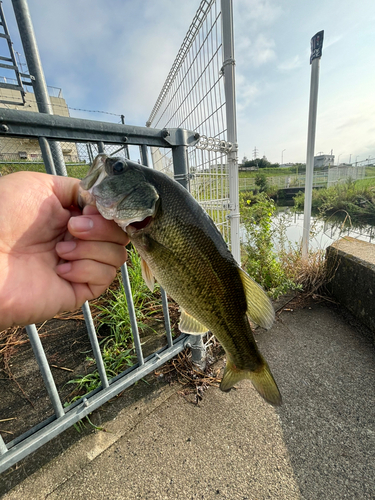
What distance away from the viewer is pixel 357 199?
13.6 meters

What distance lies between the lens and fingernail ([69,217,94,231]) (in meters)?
0.98

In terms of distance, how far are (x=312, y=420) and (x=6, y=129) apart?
9.96 feet

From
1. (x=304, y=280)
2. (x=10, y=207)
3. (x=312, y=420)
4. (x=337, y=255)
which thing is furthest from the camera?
(x=304, y=280)

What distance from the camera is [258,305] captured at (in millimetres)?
1251

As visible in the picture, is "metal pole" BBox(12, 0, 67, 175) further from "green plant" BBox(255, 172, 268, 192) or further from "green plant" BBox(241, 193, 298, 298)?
"green plant" BBox(255, 172, 268, 192)

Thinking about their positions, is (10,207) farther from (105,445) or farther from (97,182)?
(105,445)

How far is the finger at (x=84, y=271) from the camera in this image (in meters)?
1.09

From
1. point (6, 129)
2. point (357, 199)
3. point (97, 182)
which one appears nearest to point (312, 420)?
point (97, 182)

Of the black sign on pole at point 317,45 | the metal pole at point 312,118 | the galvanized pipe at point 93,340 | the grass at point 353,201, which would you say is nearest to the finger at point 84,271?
the galvanized pipe at point 93,340

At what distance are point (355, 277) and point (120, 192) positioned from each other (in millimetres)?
3394

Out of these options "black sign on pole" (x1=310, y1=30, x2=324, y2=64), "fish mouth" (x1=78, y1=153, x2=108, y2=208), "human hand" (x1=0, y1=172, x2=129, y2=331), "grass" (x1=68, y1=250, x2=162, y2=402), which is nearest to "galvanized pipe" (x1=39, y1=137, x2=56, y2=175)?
"human hand" (x1=0, y1=172, x2=129, y2=331)

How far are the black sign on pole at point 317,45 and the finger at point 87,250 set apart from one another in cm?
481

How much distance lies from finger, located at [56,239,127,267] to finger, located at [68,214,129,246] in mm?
36

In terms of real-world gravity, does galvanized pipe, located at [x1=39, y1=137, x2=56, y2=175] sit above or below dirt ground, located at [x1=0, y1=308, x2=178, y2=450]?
above
